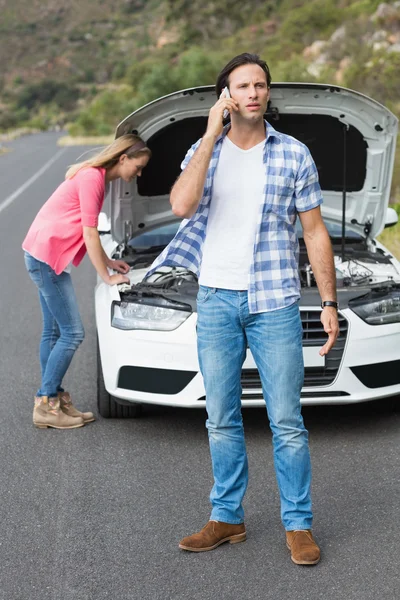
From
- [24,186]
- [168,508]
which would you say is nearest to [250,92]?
[168,508]

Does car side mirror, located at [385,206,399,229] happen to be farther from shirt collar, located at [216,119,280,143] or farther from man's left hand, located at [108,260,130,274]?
shirt collar, located at [216,119,280,143]

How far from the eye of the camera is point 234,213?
13.7 feet

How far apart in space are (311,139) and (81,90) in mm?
136725

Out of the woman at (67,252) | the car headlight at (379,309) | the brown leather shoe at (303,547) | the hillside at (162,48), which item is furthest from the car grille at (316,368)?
the hillside at (162,48)

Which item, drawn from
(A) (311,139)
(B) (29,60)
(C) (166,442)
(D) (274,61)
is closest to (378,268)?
(A) (311,139)

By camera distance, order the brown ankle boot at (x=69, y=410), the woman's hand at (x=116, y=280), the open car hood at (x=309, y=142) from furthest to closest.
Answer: the open car hood at (x=309, y=142) → the brown ankle boot at (x=69, y=410) → the woman's hand at (x=116, y=280)

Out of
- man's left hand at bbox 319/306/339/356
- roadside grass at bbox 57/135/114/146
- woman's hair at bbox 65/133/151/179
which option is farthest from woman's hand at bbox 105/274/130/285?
roadside grass at bbox 57/135/114/146

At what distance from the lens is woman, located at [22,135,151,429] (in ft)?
19.3

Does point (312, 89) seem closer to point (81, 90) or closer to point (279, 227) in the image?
point (279, 227)

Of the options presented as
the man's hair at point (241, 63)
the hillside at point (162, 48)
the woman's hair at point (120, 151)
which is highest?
the hillside at point (162, 48)

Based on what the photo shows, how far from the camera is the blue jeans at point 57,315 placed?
616cm

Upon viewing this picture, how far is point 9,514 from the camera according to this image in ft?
15.8

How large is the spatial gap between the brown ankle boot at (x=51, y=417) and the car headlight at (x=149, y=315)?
0.71 m

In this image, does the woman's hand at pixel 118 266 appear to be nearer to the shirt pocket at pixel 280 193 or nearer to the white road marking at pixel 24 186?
the shirt pocket at pixel 280 193
